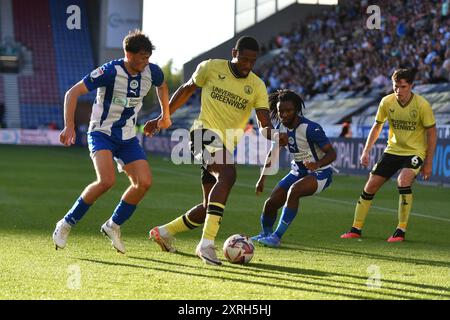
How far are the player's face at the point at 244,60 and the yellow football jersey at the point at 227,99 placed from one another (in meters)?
0.11

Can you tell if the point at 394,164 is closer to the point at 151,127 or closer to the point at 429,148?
the point at 429,148

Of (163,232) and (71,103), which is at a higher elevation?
(71,103)

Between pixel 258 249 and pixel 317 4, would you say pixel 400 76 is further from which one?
pixel 317 4

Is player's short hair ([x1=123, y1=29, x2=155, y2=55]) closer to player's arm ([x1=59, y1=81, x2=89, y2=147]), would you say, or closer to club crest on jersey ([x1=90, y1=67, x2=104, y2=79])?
club crest on jersey ([x1=90, y1=67, x2=104, y2=79])

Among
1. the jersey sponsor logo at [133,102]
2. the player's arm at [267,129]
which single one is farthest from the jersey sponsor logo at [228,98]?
the jersey sponsor logo at [133,102]

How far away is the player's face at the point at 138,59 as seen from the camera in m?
→ 8.30

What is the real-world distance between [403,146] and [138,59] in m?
4.06

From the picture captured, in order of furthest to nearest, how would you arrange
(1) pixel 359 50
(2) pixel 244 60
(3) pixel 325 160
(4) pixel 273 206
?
(1) pixel 359 50, (4) pixel 273 206, (3) pixel 325 160, (2) pixel 244 60

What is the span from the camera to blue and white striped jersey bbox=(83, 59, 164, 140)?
841 centimetres

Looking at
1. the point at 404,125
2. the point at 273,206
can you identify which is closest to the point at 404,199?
the point at 404,125

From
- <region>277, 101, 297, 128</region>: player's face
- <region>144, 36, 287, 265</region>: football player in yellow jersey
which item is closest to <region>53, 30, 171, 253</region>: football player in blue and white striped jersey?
<region>144, 36, 287, 265</region>: football player in yellow jersey

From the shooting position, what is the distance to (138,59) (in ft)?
27.3

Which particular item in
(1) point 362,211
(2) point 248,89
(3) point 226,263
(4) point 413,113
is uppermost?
(2) point 248,89

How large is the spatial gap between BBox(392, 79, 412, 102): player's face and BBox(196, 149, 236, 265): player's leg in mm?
3105
